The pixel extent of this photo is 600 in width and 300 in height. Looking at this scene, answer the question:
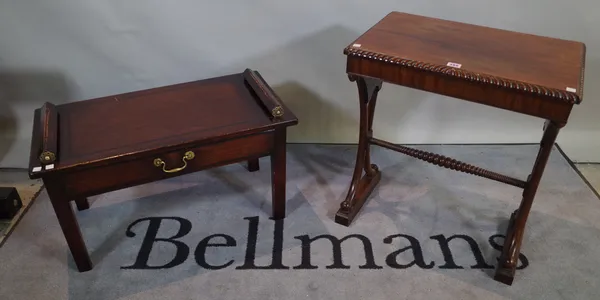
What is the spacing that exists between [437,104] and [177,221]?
1.25 meters

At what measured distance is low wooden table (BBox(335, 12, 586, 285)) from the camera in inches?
52.2

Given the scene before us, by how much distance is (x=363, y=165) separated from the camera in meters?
1.94

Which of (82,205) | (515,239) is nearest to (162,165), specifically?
(82,205)

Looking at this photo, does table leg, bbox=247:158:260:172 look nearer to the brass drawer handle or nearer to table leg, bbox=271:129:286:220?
table leg, bbox=271:129:286:220

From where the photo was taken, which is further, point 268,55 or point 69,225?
point 268,55

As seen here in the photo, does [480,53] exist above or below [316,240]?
above

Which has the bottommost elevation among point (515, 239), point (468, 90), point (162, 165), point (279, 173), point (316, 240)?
point (316, 240)

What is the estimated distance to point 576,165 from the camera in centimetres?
230

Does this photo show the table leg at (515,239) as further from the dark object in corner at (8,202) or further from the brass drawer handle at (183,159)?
the dark object in corner at (8,202)

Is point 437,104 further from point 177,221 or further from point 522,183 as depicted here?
point 177,221

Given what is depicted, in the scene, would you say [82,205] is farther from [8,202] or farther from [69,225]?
[69,225]

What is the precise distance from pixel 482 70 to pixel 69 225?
131 cm

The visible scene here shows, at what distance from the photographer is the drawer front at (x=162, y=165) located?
1.48 metres

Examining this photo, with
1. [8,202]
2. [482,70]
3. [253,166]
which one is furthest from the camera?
[253,166]
